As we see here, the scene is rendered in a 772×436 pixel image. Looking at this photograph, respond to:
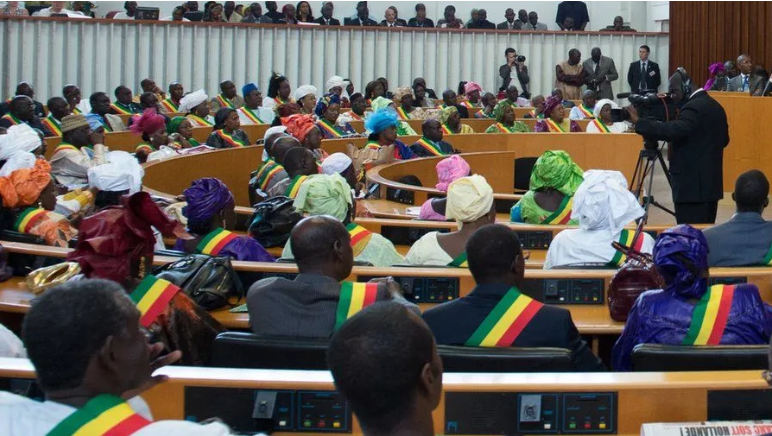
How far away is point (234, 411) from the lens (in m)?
2.40

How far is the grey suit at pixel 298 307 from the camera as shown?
10.6 feet

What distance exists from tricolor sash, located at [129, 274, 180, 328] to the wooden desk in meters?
0.89

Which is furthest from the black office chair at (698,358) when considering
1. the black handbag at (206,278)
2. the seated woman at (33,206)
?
the seated woman at (33,206)

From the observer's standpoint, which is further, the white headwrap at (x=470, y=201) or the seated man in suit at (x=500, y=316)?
the white headwrap at (x=470, y=201)

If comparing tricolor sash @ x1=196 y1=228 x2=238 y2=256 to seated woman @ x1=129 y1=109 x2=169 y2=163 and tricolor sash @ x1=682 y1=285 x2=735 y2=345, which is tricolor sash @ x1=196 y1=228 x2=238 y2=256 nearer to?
tricolor sash @ x1=682 y1=285 x2=735 y2=345

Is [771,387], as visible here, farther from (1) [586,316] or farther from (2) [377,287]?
(1) [586,316]

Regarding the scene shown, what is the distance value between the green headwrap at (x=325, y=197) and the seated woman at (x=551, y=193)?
1.70m

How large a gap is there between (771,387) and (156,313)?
1825mm

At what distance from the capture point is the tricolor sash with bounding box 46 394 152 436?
1.86 metres

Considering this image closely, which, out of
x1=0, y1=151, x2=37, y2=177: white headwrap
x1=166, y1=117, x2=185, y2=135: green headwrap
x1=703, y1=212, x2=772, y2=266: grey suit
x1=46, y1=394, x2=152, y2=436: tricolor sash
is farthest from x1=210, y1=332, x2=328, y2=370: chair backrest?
x1=166, y1=117, x2=185, y2=135: green headwrap

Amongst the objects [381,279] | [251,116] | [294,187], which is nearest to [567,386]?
[381,279]

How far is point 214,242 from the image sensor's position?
4.46m

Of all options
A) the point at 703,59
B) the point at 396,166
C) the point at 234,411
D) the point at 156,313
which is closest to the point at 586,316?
the point at 156,313

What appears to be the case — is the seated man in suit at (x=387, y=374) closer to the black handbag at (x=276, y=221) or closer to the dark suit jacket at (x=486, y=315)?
the dark suit jacket at (x=486, y=315)
